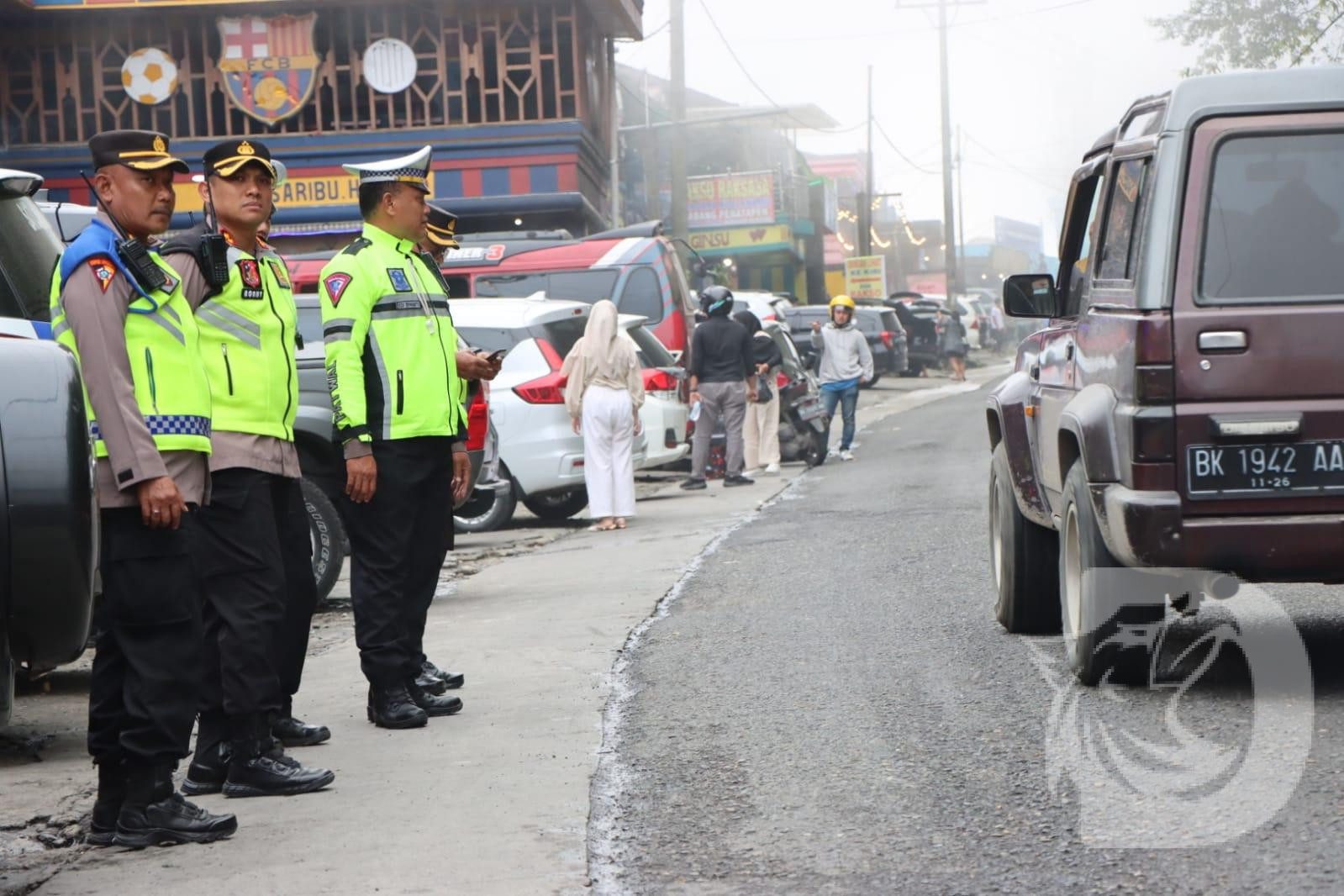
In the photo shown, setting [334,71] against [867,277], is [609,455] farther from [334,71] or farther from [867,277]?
[867,277]

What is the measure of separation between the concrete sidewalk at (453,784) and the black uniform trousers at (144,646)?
0.29 m

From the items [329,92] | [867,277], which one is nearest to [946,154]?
[867,277]

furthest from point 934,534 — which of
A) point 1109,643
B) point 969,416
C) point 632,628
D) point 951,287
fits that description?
point 951,287

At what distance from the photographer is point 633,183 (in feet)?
139

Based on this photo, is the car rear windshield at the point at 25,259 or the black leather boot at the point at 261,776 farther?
the car rear windshield at the point at 25,259

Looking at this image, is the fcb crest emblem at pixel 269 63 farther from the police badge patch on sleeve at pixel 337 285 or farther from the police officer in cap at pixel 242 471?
the police officer in cap at pixel 242 471

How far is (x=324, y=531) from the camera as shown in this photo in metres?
9.66

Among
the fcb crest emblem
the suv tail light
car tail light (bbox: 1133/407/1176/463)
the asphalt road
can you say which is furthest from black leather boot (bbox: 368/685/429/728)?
the fcb crest emblem

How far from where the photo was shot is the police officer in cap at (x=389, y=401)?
6.44 meters

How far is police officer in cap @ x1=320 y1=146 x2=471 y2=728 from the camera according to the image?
6.44 meters

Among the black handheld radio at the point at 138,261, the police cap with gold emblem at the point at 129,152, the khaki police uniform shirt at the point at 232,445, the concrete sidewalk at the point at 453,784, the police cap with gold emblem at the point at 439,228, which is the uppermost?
the police cap with gold emblem at the point at 129,152

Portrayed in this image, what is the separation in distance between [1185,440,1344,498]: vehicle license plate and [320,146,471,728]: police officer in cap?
253cm

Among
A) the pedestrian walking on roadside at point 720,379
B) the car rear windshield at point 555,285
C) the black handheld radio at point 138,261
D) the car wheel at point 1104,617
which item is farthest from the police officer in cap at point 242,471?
the car rear windshield at point 555,285

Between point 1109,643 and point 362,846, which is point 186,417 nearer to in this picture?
point 362,846
